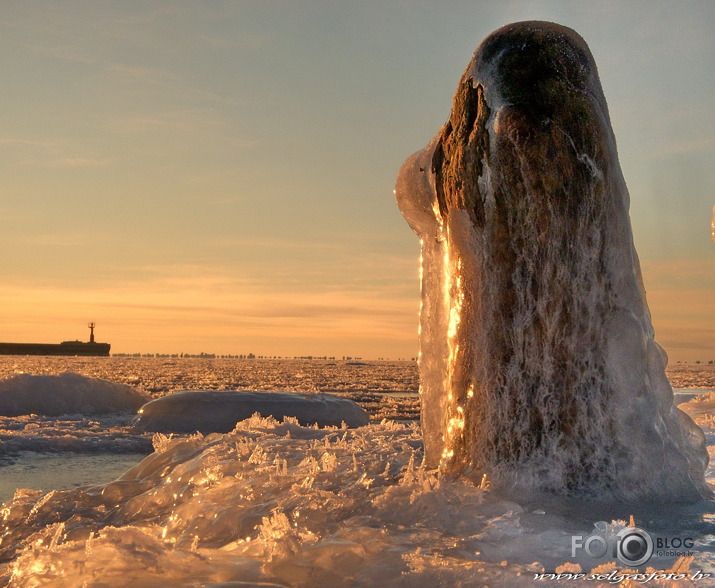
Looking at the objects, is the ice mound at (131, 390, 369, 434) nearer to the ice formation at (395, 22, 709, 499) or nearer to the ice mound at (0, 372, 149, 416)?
the ice mound at (0, 372, 149, 416)

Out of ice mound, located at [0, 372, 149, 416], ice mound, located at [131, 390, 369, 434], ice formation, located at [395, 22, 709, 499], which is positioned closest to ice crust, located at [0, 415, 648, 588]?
ice formation, located at [395, 22, 709, 499]

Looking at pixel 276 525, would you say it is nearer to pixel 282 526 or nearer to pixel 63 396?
pixel 282 526

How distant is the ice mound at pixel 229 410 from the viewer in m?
13.1

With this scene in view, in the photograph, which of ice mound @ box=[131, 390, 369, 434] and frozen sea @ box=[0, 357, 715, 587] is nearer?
frozen sea @ box=[0, 357, 715, 587]

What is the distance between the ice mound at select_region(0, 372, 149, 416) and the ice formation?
12869 mm

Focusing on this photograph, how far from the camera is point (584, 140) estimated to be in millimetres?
4129

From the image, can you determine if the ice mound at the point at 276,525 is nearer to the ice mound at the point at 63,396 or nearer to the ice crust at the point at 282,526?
the ice crust at the point at 282,526

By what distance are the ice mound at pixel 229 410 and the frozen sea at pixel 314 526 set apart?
23.8ft

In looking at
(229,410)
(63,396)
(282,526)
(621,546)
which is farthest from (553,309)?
(63,396)

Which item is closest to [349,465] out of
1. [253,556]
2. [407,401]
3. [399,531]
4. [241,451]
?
[241,451]

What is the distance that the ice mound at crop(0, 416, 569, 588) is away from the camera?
261 cm

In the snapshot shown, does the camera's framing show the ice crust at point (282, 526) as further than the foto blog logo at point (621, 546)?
No

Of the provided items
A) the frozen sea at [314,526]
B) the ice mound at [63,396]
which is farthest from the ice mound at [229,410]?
the frozen sea at [314,526]

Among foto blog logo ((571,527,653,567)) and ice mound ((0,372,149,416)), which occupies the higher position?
foto blog logo ((571,527,653,567))
